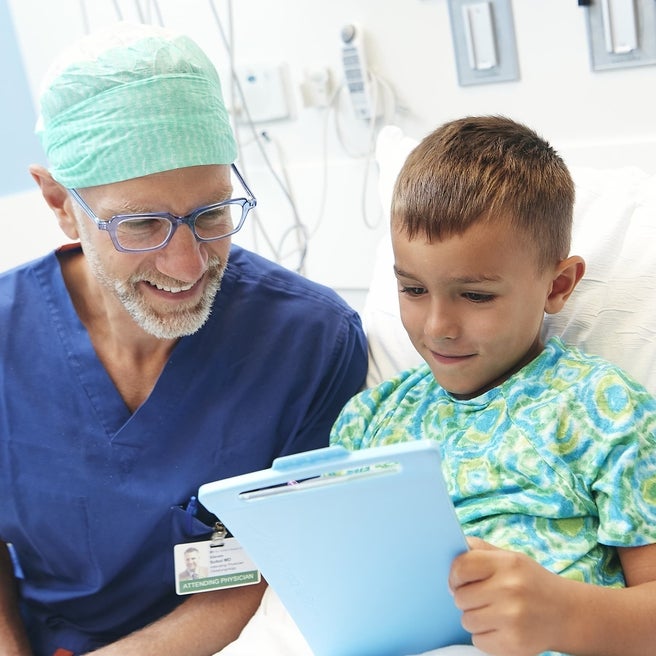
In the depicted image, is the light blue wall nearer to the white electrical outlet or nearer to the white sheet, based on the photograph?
the white electrical outlet

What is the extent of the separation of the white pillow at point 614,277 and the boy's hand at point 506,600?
47 centimetres

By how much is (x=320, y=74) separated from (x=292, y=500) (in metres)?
1.70

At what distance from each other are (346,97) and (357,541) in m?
1.66

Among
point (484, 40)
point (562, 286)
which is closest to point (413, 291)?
point (562, 286)

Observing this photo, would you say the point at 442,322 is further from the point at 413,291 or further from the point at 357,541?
the point at 357,541

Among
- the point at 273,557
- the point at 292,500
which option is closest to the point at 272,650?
the point at 273,557

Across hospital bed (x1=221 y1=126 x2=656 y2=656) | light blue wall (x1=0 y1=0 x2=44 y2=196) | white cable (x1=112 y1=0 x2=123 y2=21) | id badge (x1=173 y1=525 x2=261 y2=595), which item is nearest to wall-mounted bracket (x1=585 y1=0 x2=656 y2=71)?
hospital bed (x1=221 y1=126 x2=656 y2=656)

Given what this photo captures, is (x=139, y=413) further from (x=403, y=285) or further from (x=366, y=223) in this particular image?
(x=366, y=223)

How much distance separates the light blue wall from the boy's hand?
2.55 metres

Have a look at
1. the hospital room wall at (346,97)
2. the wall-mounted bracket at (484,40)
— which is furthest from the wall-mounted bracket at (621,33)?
the wall-mounted bracket at (484,40)

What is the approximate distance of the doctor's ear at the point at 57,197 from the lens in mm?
1414

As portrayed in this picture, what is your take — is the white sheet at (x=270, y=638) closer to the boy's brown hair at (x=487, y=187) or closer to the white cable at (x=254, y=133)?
the boy's brown hair at (x=487, y=187)

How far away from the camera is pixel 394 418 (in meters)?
1.35

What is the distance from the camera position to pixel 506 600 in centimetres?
94
